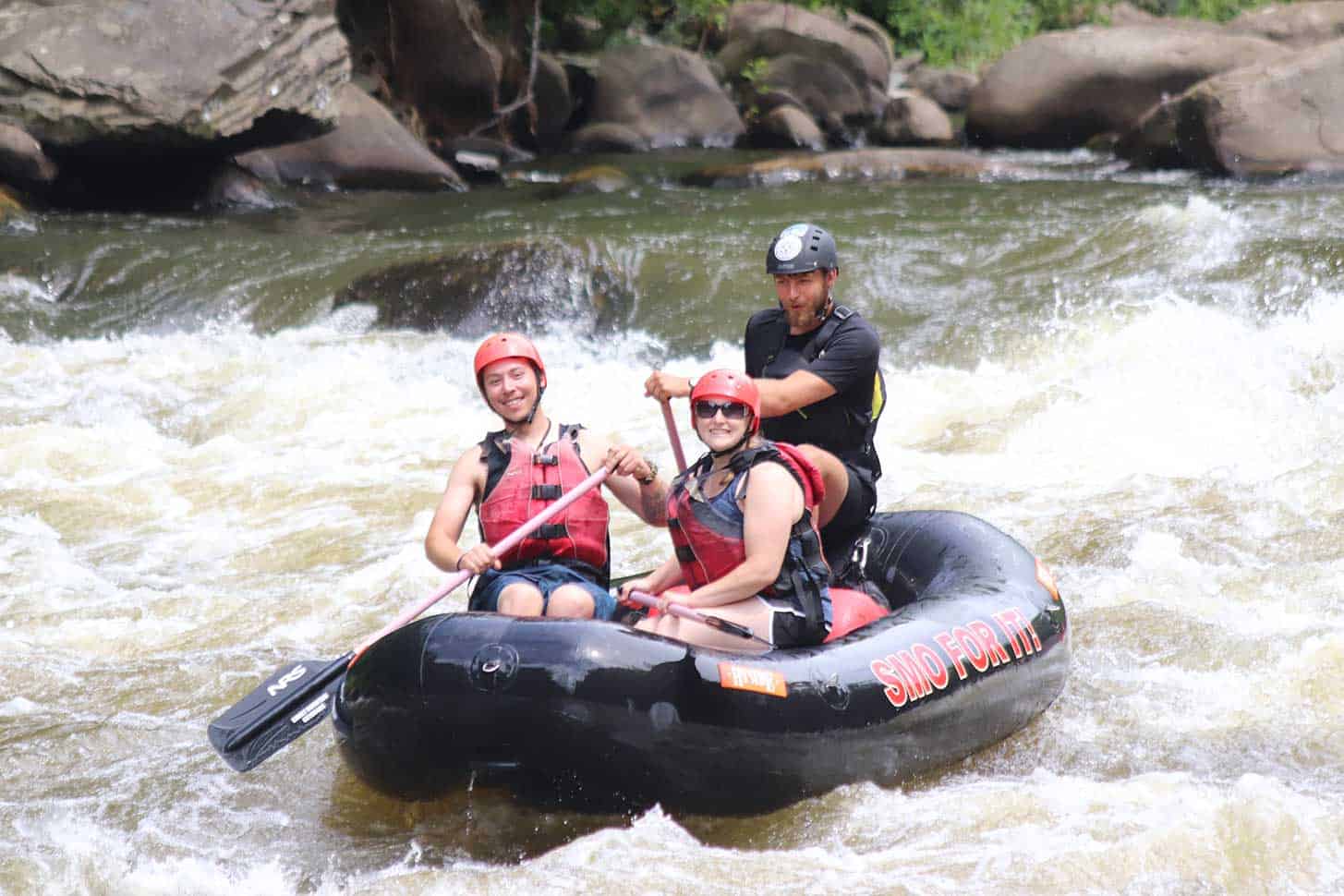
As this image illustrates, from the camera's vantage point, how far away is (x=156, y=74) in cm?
1184

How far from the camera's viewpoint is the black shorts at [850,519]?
14.5 ft

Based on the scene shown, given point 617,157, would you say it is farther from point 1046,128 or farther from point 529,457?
point 529,457

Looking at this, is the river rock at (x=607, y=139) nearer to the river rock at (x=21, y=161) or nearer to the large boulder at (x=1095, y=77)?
the large boulder at (x=1095, y=77)

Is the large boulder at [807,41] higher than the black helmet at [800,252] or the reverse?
the reverse

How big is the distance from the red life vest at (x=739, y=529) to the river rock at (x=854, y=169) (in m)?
9.95

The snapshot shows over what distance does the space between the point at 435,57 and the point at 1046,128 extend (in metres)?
6.70

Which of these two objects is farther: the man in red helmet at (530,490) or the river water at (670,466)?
the man in red helmet at (530,490)

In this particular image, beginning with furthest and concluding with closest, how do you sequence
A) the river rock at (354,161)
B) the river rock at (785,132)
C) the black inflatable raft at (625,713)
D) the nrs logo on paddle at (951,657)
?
the river rock at (785,132) → the river rock at (354,161) → the nrs logo on paddle at (951,657) → the black inflatable raft at (625,713)

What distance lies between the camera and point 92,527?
21.0 feet

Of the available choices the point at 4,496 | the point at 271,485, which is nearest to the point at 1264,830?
the point at 271,485

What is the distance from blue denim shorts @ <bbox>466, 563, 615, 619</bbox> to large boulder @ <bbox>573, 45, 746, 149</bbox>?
13.9 metres

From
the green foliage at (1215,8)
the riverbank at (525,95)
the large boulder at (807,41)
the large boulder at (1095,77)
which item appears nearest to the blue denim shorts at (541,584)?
the riverbank at (525,95)

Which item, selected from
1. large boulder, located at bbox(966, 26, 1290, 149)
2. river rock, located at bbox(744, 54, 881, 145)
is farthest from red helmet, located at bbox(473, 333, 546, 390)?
river rock, located at bbox(744, 54, 881, 145)

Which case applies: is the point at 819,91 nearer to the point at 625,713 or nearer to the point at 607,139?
the point at 607,139
